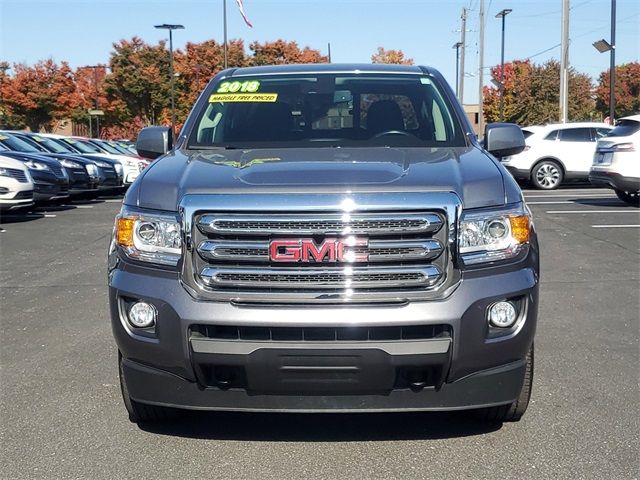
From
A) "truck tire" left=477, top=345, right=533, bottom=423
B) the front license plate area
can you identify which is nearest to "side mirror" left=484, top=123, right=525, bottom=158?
"truck tire" left=477, top=345, right=533, bottom=423

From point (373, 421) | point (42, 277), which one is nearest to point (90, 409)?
point (373, 421)

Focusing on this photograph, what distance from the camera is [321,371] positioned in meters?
3.34

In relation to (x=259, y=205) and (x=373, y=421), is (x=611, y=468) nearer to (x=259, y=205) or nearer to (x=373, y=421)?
(x=373, y=421)

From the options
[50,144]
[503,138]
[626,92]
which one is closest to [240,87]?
[503,138]

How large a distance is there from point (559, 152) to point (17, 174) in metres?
12.9

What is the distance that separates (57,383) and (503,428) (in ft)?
8.75

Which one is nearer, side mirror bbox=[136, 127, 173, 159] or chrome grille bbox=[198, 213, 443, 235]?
chrome grille bbox=[198, 213, 443, 235]

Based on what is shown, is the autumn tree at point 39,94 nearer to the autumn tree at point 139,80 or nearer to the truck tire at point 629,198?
the autumn tree at point 139,80

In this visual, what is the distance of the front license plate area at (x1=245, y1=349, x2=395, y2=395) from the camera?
10.8 ft

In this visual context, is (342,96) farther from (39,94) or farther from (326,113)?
(39,94)

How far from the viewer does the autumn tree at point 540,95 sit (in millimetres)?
58500

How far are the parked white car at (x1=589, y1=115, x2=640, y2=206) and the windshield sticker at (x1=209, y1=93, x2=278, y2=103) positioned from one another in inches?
437

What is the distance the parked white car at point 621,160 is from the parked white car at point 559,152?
4.81 m

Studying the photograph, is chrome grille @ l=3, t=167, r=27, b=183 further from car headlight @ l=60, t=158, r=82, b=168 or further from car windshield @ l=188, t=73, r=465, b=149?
car windshield @ l=188, t=73, r=465, b=149
